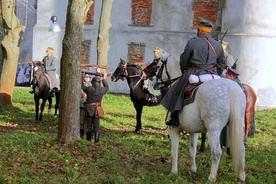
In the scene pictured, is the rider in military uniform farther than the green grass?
Yes

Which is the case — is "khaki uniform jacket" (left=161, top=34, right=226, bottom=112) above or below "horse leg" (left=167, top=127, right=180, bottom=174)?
above

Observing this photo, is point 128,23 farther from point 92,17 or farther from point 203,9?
point 203,9

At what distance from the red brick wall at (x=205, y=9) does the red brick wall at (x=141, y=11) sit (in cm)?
282

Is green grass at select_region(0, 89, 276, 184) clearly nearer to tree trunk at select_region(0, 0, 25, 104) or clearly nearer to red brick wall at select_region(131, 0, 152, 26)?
tree trunk at select_region(0, 0, 25, 104)

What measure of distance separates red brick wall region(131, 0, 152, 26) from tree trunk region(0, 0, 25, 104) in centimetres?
1166

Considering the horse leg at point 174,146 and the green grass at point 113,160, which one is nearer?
the green grass at point 113,160

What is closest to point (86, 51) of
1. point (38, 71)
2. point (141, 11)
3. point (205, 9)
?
point (141, 11)

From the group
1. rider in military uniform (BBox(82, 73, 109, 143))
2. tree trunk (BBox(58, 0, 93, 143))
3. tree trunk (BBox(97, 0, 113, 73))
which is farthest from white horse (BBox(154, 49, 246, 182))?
Answer: tree trunk (BBox(97, 0, 113, 73))

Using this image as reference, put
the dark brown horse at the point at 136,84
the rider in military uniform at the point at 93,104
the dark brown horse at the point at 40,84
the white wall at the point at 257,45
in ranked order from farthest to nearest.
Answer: the white wall at the point at 257,45 → the dark brown horse at the point at 40,84 → the dark brown horse at the point at 136,84 → the rider in military uniform at the point at 93,104

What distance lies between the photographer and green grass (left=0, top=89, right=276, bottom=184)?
9.08 meters

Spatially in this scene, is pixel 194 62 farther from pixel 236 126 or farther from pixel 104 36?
pixel 104 36

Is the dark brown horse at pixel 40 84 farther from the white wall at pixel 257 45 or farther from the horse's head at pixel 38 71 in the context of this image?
the white wall at pixel 257 45

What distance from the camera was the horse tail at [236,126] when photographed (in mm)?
8711

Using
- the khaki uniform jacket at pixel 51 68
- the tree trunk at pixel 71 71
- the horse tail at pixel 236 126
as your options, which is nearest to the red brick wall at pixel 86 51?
the khaki uniform jacket at pixel 51 68
